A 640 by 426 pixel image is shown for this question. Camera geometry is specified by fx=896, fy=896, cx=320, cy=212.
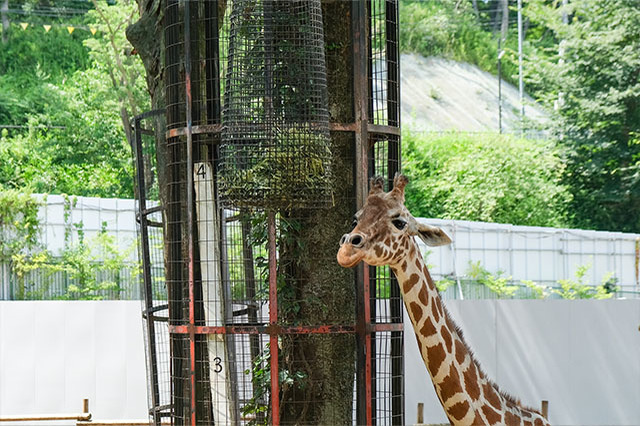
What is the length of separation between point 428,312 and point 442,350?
0.24 m

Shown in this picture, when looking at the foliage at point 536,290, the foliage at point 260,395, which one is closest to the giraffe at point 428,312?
the foliage at point 260,395

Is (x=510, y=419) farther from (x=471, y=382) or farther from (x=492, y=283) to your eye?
(x=492, y=283)

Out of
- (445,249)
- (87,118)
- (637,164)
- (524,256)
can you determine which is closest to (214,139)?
(445,249)

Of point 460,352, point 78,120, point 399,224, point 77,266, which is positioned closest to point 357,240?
point 399,224

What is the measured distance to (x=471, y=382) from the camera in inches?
205

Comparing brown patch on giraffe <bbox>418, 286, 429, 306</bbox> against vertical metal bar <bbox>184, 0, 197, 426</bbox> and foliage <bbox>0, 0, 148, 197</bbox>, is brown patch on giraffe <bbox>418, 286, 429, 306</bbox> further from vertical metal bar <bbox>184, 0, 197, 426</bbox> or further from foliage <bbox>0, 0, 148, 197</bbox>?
foliage <bbox>0, 0, 148, 197</bbox>

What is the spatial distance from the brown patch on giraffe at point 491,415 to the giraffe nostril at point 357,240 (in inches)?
53.3

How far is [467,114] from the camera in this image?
30656 mm

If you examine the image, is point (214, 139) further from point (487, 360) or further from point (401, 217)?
point (487, 360)

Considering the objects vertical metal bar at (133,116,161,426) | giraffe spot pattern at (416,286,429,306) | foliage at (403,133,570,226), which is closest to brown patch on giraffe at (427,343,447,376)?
giraffe spot pattern at (416,286,429,306)

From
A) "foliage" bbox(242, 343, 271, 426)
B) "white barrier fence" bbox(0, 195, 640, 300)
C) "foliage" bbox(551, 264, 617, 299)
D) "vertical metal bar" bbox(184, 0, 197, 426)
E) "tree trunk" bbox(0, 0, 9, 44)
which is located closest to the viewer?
"vertical metal bar" bbox(184, 0, 197, 426)

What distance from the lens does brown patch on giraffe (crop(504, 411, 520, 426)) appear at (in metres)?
5.34

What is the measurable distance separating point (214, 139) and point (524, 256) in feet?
49.2

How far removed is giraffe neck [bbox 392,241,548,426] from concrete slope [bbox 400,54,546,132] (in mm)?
24392
